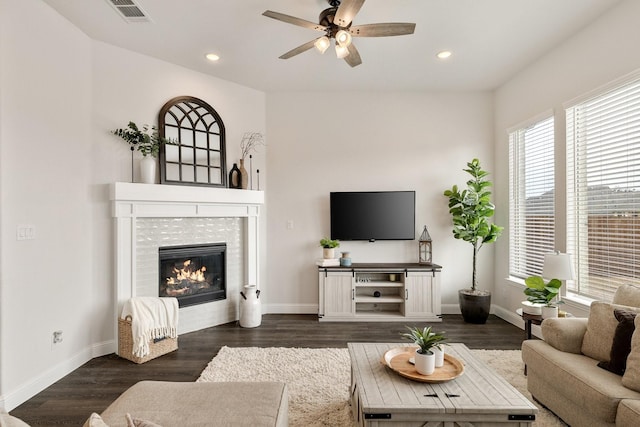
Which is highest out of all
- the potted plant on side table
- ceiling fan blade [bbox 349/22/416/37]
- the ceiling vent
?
the ceiling vent

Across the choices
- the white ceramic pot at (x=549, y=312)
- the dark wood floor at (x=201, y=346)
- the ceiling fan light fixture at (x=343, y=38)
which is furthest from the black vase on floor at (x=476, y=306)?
the ceiling fan light fixture at (x=343, y=38)

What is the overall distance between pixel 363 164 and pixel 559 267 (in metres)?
2.69

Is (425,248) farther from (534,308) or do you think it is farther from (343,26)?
(343,26)

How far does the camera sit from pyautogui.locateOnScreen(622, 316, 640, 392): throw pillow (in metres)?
1.76

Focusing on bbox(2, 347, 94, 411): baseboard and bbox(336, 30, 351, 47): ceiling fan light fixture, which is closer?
bbox(2, 347, 94, 411): baseboard

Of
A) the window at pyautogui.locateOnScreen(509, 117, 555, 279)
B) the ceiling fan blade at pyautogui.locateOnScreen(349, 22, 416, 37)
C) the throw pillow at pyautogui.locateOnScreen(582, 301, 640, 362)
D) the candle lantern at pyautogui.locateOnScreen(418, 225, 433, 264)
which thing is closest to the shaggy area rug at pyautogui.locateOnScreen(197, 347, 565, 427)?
the throw pillow at pyautogui.locateOnScreen(582, 301, 640, 362)

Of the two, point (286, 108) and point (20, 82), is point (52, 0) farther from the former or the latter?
point (286, 108)

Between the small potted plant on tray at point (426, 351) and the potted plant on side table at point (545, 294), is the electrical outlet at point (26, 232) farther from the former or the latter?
the potted plant on side table at point (545, 294)

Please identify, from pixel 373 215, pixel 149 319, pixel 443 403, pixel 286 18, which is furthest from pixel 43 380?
pixel 373 215

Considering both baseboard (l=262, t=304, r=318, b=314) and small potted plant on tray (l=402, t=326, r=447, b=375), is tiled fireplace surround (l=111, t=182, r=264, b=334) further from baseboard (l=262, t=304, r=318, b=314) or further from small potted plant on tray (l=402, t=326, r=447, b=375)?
small potted plant on tray (l=402, t=326, r=447, b=375)

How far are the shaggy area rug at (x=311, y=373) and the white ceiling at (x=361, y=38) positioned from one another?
3.11 m

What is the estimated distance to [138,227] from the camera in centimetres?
357

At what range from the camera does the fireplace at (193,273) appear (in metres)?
3.87

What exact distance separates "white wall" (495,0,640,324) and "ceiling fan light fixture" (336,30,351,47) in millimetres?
2288
